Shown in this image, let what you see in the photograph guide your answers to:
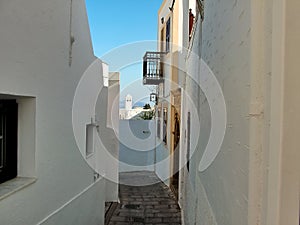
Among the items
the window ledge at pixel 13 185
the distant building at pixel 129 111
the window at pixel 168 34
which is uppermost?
the window at pixel 168 34

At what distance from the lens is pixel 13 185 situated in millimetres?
3420

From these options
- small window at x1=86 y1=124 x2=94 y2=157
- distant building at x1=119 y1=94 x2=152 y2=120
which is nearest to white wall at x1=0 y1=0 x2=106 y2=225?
small window at x1=86 y1=124 x2=94 y2=157

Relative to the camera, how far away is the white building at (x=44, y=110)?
3.22 metres

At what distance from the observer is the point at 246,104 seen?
2.02 metres

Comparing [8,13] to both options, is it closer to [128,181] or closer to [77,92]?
[77,92]

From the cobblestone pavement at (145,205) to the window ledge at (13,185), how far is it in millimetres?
4496

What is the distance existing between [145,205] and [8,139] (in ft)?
20.7

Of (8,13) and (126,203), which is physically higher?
(8,13)

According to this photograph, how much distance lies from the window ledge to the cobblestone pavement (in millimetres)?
4496

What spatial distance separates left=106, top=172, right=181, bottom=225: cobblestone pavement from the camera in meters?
7.94

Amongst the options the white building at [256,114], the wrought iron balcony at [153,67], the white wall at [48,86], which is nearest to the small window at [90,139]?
the white wall at [48,86]

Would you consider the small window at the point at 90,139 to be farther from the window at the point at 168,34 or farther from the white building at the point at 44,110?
the window at the point at 168,34

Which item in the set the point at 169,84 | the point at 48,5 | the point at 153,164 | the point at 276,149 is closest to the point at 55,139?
the point at 48,5

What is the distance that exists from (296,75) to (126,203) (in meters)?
8.66
